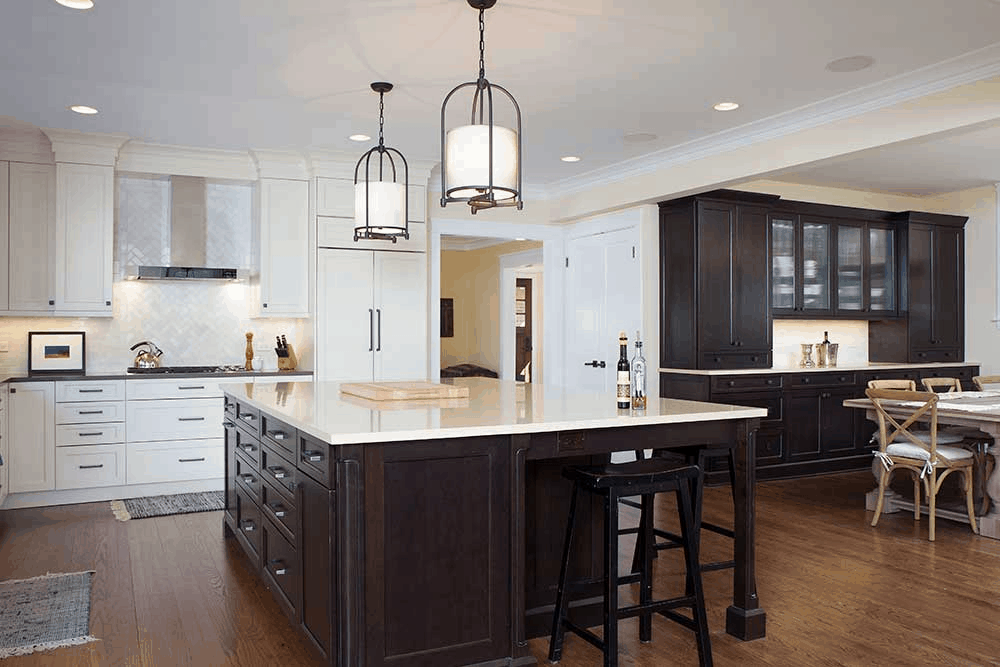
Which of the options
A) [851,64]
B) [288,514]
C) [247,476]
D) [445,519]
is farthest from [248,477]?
[851,64]

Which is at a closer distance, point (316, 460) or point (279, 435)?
point (316, 460)

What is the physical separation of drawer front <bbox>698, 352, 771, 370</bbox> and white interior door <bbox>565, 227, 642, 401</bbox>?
64cm

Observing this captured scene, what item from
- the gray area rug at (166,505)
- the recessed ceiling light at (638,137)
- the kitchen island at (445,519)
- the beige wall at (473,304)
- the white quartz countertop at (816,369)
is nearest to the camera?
the kitchen island at (445,519)

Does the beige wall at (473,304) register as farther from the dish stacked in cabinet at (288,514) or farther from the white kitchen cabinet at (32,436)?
the dish stacked in cabinet at (288,514)

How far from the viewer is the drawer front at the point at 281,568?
2913mm

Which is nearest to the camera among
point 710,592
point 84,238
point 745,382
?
point 710,592

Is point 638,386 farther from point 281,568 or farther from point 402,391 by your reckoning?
point 281,568

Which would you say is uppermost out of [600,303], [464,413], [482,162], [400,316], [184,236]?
[184,236]

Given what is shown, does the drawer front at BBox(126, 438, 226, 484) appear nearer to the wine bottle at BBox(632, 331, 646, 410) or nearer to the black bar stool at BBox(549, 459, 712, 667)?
the black bar stool at BBox(549, 459, 712, 667)

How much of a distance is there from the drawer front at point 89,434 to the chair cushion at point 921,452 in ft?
16.8

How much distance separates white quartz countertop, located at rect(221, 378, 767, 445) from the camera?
249 centimetres

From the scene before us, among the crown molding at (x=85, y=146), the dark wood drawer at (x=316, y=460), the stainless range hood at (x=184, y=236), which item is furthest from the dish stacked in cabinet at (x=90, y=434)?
the dark wood drawer at (x=316, y=460)

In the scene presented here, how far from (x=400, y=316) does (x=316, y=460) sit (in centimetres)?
379

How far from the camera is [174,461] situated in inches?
223
